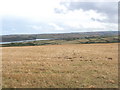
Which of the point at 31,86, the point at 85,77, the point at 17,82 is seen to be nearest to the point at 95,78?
the point at 85,77

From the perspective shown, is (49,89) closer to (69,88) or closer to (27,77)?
(69,88)

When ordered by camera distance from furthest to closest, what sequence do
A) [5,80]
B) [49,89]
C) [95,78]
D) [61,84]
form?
[95,78] → [5,80] → [61,84] → [49,89]

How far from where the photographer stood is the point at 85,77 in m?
14.0

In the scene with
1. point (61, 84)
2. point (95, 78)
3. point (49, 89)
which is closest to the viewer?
point (49, 89)

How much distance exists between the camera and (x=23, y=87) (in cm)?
1125

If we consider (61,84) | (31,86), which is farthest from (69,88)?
(31,86)

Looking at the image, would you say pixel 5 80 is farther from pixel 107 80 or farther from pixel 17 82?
pixel 107 80

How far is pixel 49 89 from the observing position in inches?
433

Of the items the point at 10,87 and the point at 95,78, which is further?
the point at 95,78

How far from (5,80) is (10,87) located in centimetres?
198

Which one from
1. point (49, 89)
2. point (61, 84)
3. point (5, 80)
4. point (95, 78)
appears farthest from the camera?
point (95, 78)

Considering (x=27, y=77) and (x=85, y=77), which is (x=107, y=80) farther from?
(x=27, y=77)

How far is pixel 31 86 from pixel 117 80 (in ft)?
24.1

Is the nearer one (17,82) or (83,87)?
(83,87)
